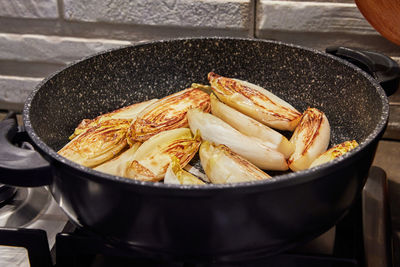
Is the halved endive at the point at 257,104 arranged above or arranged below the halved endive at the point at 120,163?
above

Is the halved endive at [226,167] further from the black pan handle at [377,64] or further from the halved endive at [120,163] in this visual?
the black pan handle at [377,64]

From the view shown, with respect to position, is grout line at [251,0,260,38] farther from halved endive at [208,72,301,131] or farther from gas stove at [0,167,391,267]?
gas stove at [0,167,391,267]

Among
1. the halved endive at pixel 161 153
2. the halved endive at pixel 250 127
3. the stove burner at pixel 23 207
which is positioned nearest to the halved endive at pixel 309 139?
the halved endive at pixel 250 127

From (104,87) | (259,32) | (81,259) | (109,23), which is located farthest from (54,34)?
(81,259)

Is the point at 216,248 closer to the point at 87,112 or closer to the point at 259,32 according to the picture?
the point at 87,112

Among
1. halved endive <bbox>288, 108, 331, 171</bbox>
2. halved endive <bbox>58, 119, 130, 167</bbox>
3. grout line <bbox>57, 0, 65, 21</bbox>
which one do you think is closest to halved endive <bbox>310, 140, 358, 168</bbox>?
halved endive <bbox>288, 108, 331, 171</bbox>

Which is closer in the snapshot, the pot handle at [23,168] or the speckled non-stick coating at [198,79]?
the pot handle at [23,168]
